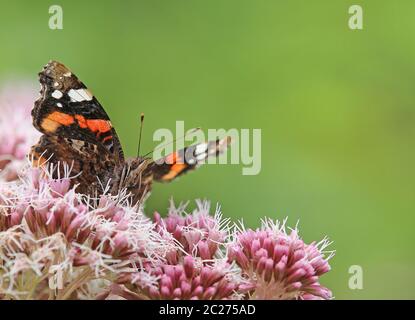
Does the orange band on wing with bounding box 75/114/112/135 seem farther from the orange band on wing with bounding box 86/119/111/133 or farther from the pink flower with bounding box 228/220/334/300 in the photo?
the pink flower with bounding box 228/220/334/300

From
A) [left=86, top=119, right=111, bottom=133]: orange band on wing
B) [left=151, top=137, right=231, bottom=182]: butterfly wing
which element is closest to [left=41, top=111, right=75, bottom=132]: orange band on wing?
[left=86, top=119, right=111, bottom=133]: orange band on wing

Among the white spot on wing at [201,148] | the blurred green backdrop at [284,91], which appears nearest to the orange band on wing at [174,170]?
the white spot on wing at [201,148]

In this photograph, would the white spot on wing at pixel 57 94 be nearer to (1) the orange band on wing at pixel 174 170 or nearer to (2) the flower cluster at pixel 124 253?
(2) the flower cluster at pixel 124 253

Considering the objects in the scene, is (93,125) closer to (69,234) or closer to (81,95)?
(81,95)

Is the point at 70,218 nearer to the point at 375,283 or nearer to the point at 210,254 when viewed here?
the point at 210,254

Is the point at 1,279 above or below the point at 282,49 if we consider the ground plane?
below

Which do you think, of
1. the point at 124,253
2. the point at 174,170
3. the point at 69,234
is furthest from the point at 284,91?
the point at 69,234

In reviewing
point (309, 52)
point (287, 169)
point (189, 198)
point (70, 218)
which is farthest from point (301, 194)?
point (70, 218)
